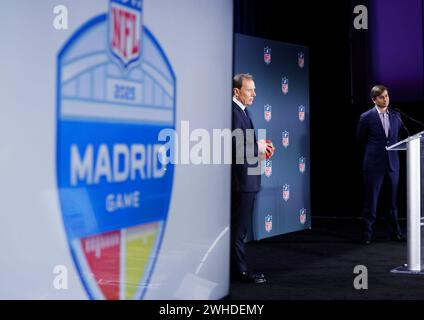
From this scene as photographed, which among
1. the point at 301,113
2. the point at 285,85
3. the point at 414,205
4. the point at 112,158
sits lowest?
the point at 414,205

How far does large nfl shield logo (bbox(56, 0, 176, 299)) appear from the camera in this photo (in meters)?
2.87

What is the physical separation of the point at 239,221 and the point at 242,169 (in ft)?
1.23

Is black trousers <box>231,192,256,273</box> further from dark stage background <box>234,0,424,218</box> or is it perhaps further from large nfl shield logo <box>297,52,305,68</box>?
dark stage background <box>234,0,424,218</box>

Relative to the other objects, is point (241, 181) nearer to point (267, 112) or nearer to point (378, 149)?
point (378, 149)

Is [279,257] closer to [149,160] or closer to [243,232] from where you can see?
[243,232]

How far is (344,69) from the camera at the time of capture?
1023cm

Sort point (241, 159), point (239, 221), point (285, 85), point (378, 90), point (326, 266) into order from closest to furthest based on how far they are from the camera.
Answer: point (241, 159)
point (239, 221)
point (326, 266)
point (378, 90)
point (285, 85)

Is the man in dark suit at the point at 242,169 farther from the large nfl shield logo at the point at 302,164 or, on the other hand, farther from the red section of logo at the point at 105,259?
the large nfl shield logo at the point at 302,164

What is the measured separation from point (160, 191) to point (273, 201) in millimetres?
4820

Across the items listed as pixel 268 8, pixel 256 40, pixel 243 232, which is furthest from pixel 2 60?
pixel 268 8

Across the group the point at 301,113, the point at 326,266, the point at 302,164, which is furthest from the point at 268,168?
the point at 326,266

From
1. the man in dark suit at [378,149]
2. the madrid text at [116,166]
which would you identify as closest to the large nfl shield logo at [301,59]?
the man in dark suit at [378,149]
